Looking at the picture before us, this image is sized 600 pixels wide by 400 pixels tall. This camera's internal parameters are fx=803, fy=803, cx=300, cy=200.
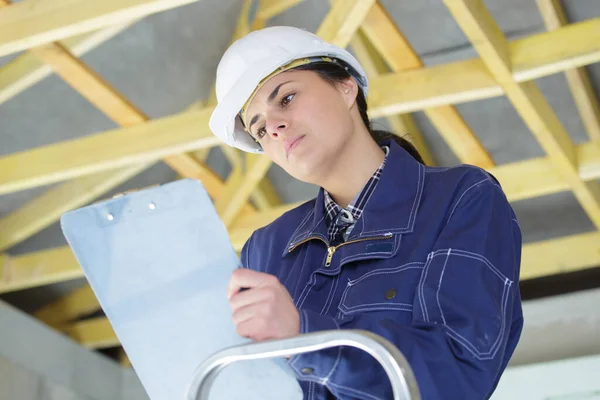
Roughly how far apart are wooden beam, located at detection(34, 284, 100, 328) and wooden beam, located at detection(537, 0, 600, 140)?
4.00m

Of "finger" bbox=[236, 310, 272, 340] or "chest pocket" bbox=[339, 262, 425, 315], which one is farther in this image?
"chest pocket" bbox=[339, 262, 425, 315]

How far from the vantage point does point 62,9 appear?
3371 millimetres

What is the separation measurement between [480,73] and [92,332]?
4122 mm

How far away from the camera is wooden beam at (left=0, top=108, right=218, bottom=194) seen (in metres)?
4.01

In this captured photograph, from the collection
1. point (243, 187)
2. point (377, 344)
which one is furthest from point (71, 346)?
point (377, 344)

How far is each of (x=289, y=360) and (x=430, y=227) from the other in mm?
349

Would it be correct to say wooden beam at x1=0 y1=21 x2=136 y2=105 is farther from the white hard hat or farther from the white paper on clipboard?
the white paper on clipboard

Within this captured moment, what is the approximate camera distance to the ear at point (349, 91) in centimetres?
162

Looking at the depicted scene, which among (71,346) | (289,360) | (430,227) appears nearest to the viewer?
(289,360)

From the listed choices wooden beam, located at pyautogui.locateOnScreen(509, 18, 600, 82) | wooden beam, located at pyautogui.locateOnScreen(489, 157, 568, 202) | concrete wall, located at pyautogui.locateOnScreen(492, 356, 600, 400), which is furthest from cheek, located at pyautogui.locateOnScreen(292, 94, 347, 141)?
concrete wall, located at pyautogui.locateOnScreen(492, 356, 600, 400)

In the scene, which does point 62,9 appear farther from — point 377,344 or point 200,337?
point 377,344

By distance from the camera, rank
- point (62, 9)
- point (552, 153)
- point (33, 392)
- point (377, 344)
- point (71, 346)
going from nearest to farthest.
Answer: point (377, 344)
point (62, 9)
point (552, 153)
point (33, 392)
point (71, 346)

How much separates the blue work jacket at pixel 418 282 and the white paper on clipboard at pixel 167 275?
4.4 inches

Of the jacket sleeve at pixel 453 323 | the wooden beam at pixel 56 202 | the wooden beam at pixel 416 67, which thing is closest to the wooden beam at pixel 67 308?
the wooden beam at pixel 56 202
